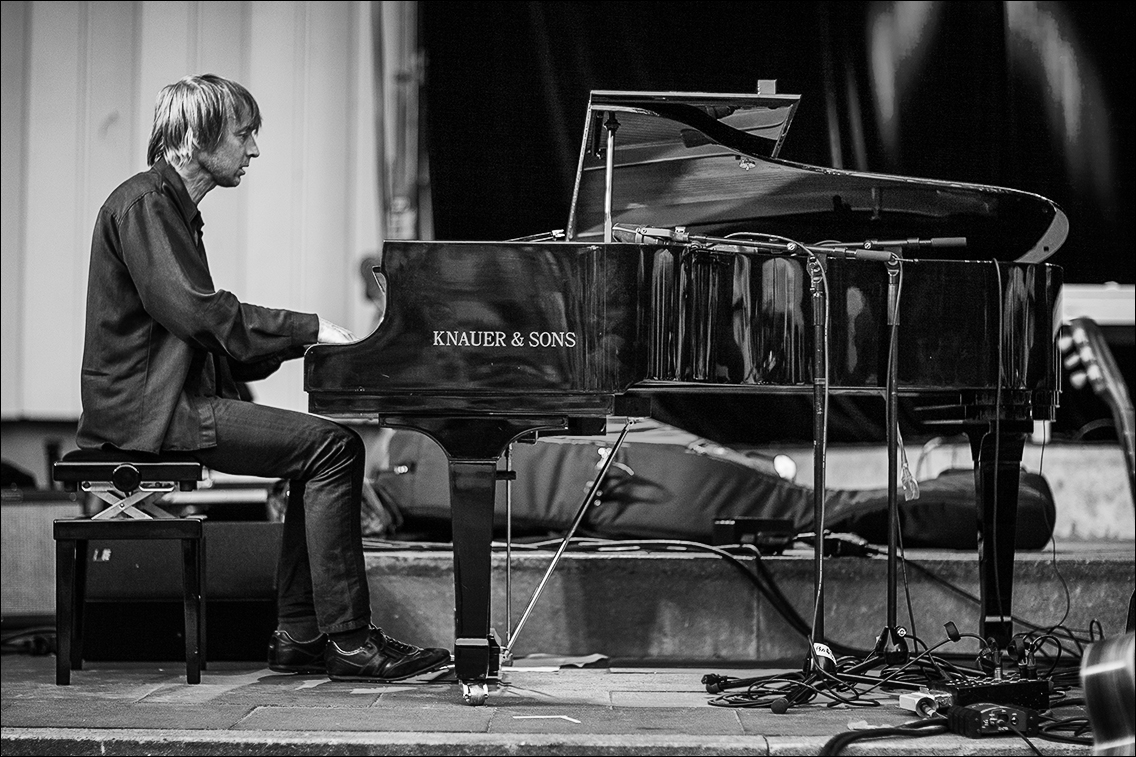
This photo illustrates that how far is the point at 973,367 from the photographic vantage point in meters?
3.00

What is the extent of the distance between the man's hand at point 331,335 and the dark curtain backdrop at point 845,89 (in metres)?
1.80

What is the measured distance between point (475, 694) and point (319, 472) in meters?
0.66

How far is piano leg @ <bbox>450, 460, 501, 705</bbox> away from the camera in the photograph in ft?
8.62

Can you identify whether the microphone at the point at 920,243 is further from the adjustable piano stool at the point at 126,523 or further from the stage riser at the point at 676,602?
the adjustable piano stool at the point at 126,523

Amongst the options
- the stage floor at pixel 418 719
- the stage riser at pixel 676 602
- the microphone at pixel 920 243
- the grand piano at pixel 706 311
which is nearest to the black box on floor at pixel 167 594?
the stage floor at pixel 418 719

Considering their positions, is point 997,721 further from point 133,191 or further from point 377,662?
point 133,191

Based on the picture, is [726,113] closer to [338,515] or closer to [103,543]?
[338,515]

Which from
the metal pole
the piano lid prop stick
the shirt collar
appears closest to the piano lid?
the piano lid prop stick

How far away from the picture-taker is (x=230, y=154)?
3088 mm

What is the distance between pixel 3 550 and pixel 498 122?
222 cm

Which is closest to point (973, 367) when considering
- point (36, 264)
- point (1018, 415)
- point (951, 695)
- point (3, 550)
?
point (1018, 415)

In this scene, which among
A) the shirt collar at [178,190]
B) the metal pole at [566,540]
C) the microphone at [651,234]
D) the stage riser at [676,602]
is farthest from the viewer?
the stage riser at [676,602]

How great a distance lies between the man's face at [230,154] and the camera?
306cm

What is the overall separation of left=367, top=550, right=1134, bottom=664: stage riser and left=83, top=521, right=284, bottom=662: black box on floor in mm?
298
